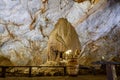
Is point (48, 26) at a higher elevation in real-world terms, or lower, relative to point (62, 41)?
higher

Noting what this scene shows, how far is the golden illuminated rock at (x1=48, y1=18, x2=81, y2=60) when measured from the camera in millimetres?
10094

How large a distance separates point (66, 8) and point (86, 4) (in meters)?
1.40

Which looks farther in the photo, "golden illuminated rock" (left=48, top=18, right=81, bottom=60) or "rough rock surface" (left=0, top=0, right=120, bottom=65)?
"rough rock surface" (left=0, top=0, right=120, bottom=65)

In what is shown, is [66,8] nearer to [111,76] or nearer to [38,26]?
[38,26]

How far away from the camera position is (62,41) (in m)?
10.3

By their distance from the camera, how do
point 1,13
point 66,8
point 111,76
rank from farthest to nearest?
point 66,8 < point 1,13 < point 111,76

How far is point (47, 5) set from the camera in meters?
14.2

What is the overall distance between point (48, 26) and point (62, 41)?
4170mm

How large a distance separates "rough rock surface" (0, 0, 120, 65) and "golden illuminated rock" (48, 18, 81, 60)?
11.6ft

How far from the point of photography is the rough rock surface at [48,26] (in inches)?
538

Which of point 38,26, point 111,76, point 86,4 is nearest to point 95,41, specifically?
point 86,4

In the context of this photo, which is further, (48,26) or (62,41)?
(48,26)

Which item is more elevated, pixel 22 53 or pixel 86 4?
pixel 86 4

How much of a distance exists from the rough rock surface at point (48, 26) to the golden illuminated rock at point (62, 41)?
139 inches
